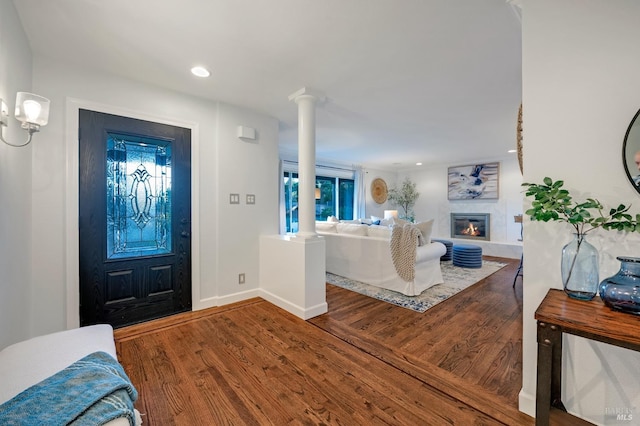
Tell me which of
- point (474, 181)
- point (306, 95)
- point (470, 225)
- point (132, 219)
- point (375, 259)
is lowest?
point (375, 259)

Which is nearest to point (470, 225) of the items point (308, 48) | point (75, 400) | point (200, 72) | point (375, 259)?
point (375, 259)

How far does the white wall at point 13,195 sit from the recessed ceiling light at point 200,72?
1053 millimetres

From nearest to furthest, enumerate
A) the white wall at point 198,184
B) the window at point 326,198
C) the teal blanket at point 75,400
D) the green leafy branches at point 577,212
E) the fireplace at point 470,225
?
the teal blanket at point 75,400 → the green leafy branches at point 577,212 → the white wall at point 198,184 → the window at point 326,198 → the fireplace at point 470,225

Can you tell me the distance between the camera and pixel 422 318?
2666 mm

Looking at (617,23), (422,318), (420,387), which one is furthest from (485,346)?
(617,23)

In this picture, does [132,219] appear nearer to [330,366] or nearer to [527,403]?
[330,366]

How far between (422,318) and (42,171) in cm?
369

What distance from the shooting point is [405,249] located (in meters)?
3.28

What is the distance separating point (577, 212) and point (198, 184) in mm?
3078

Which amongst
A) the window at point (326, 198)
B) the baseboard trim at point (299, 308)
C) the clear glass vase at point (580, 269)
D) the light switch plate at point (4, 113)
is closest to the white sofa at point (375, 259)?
the baseboard trim at point (299, 308)

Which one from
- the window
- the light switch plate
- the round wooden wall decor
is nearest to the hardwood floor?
the light switch plate

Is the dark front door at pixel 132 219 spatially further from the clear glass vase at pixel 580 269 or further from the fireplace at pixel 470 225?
the fireplace at pixel 470 225

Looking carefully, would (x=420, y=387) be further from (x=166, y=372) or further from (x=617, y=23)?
(x=617, y=23)

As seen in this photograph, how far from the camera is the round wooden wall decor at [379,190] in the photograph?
7718 millimetres
